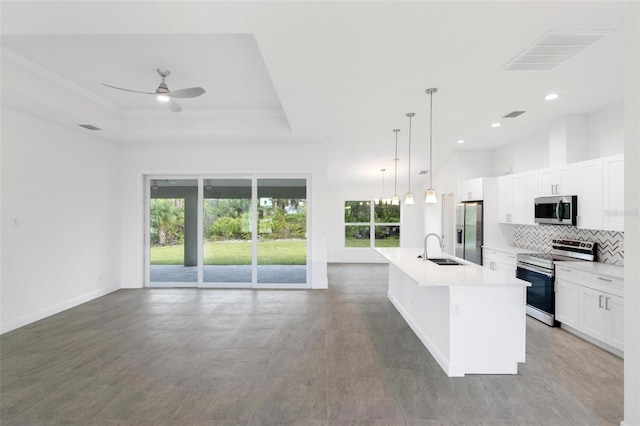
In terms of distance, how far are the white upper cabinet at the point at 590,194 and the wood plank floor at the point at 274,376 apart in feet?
4.56

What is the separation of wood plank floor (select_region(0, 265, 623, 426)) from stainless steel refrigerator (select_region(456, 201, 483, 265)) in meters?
1.72

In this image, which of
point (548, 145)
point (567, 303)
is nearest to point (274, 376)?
point (567, 303)

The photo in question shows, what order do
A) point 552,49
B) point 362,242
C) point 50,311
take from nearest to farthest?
1. point 552,49
2. point 50,311
3. point 362,242

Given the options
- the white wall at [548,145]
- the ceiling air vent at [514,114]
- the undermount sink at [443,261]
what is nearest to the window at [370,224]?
the white wall at [548,145]

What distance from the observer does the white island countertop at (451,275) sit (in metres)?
2.71

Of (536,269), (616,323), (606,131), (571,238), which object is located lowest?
(616,323)

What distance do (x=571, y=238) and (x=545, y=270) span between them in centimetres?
86

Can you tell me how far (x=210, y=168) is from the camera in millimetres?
5996

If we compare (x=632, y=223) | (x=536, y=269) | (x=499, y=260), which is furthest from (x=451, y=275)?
(x=499, y=260)

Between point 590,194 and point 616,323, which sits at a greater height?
point 590,194

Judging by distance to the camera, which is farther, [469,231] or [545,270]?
[469,231]

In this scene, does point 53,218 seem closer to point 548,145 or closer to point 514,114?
point 514,114

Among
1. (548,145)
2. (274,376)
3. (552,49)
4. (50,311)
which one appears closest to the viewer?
(552,49)

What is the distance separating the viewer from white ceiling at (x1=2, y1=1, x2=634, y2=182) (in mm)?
2117
